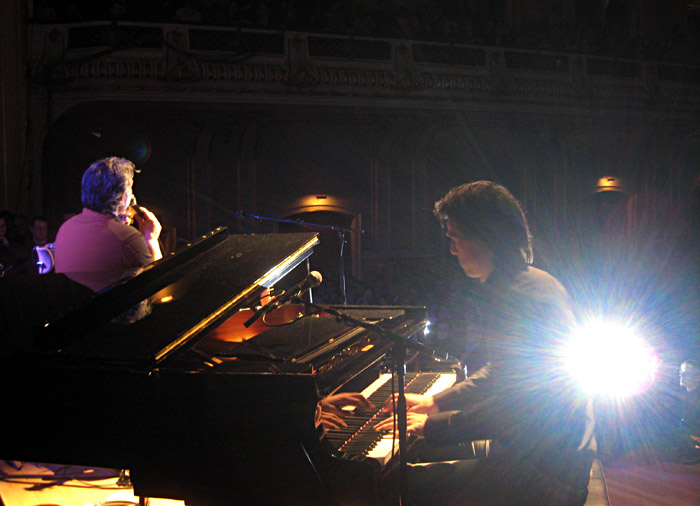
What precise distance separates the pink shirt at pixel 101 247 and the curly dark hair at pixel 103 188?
4 centimetres

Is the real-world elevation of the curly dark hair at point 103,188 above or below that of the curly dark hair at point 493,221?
above

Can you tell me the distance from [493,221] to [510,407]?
1.90 ft

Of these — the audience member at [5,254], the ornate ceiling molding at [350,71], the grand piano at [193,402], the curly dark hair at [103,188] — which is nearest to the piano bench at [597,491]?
the grand piano at [193,402]

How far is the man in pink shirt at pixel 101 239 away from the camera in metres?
2.67

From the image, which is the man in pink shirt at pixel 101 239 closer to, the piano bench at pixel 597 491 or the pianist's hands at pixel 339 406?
the pianist's hands at pixel 339 406

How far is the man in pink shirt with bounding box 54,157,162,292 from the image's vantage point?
267 cm

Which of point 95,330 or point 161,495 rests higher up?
point 95,330

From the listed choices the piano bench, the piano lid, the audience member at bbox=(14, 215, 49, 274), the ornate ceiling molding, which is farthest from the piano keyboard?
the ornate ceiling molding

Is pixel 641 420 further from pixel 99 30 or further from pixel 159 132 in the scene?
pixel 99 30

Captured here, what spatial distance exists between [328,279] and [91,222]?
5913 mm

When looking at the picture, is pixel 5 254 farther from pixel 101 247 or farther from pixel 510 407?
Result: pixel 510 407

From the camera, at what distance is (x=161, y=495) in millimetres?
1588

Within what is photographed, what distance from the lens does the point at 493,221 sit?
2.02 m

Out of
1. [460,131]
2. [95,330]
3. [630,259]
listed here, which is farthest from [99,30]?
[630,259]
